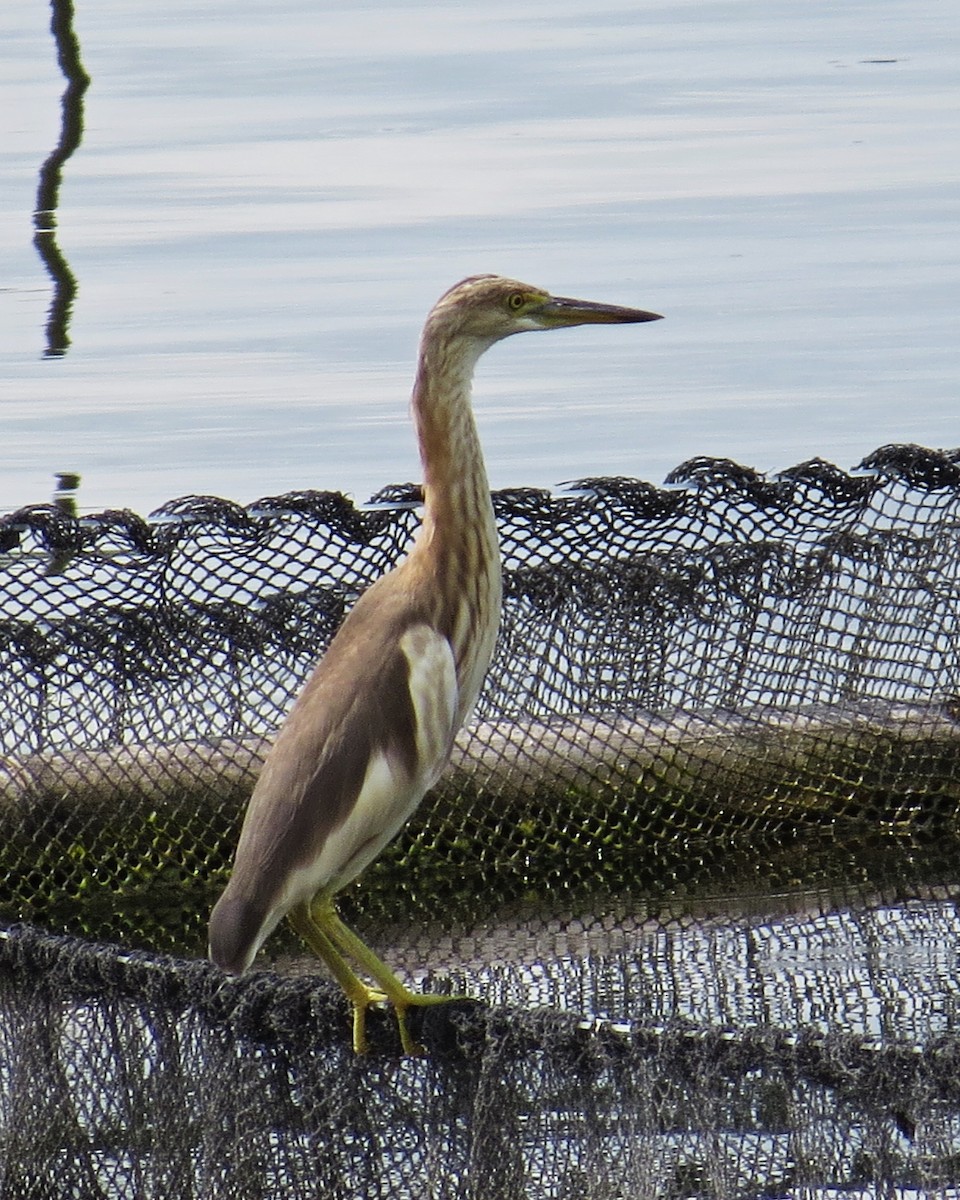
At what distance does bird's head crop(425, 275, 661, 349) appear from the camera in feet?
9.24

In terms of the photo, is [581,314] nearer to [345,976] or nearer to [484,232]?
[345,976]

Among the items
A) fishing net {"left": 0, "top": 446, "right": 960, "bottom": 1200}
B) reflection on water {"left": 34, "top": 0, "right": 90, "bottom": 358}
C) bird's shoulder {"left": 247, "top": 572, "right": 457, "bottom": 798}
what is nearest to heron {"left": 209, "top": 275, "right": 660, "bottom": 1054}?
bird's shoulder {"left": 247, "top": 572, "right": 457, "bottom": 798}

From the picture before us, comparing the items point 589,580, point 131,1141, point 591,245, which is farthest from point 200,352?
point 131,1141

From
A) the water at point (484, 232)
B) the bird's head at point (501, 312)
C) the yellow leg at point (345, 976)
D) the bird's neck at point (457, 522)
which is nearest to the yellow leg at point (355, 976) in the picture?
the yellow leg at point (345, 976)

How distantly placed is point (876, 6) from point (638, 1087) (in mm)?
9707

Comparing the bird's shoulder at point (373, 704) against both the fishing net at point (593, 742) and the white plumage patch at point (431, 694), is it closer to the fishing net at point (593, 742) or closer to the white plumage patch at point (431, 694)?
the white plumage patch at point (431, 694)

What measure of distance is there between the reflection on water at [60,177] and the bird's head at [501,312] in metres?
4.49

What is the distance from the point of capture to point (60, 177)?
8.99 m

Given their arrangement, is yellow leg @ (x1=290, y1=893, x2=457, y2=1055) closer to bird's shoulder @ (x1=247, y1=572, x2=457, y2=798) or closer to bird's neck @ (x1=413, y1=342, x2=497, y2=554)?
bird's shoulder @ (x1=247, y1=572, x2=457, y2=798)

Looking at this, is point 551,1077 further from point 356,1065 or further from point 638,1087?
point 356,1065

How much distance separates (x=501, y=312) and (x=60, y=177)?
6.53 m

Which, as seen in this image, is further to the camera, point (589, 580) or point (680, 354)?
point (680, 354)

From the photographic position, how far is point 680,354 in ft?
22.4

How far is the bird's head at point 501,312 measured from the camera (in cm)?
282
